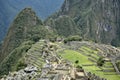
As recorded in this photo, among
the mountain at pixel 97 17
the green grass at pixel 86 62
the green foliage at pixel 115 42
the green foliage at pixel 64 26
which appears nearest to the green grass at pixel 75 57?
the green grass at pixel 86 62

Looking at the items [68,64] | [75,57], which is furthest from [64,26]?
[68,64]

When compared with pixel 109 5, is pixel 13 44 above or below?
below

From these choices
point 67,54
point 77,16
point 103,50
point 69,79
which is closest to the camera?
point 69,79

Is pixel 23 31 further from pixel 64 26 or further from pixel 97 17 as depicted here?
pixel 97 17

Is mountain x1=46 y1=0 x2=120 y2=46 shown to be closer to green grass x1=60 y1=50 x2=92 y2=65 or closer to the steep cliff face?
the steep cliff face

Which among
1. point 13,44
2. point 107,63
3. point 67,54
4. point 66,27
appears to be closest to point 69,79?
point 107,63

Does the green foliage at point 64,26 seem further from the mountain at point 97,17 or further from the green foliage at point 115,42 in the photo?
the green foliage at point 115,42

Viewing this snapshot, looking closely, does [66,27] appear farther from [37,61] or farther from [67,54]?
[37,61]
